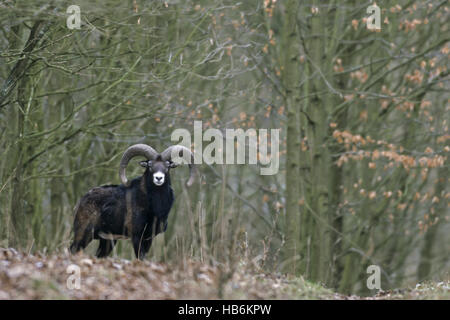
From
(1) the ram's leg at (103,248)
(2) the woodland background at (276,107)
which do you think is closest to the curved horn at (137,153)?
(1) the ram's leg at (103,248)

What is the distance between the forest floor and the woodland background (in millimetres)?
2976

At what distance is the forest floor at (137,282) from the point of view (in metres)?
7.24

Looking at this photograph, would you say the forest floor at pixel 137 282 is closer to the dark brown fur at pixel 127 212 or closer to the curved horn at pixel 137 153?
the dark brown fur at pixel 127 212

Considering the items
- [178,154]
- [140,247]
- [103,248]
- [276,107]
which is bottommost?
[103,248]

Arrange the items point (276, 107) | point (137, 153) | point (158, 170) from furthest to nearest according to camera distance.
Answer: point (276, 107), point (137, 153), point (158, 170)

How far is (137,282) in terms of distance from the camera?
7941mm

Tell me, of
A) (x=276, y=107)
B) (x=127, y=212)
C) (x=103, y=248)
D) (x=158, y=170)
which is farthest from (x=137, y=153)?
(x=276, y=107)

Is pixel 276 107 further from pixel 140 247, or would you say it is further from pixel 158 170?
pixel 140 247

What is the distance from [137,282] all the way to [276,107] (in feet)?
28.6

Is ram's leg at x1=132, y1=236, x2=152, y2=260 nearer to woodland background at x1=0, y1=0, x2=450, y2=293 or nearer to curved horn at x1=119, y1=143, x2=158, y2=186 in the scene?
curved horn at x1=119, y1=143, x2=158, y2=186

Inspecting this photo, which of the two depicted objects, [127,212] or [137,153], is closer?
[127,212]

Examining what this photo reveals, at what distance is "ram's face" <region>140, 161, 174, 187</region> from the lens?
10.8 meters

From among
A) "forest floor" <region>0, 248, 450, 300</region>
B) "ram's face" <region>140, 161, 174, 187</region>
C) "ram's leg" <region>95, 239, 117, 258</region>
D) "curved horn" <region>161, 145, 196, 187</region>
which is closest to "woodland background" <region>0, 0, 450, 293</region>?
"ram's leg" <region>95, 239, 117, 258</region>

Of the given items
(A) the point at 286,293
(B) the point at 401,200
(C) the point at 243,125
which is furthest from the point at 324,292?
(B) the point at 401,200
